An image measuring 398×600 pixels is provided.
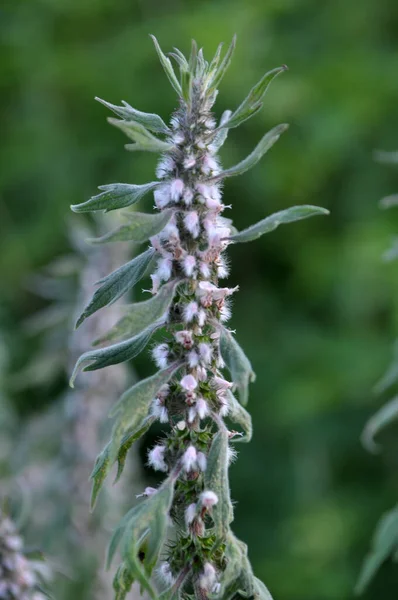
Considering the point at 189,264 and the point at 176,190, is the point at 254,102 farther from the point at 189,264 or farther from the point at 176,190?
the point at 189,264

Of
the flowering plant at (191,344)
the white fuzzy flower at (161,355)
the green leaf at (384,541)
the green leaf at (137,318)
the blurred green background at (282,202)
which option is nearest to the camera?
the green leaf at (137,318)

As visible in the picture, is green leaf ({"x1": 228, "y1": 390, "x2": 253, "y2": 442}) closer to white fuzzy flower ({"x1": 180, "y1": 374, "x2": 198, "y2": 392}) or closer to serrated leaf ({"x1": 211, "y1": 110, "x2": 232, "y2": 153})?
white fuzzy flower ({"x1": 180, "y1": 374, "x2": 198, "y2": 392})

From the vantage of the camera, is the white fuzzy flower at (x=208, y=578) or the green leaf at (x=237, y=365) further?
the white fuzzy flower at (x=208, y=578)

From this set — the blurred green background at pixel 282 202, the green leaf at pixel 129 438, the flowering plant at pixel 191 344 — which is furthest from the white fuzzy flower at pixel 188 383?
the blurred green background at pixel 282 202

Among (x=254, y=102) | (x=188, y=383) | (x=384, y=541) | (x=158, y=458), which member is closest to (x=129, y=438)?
(x=158, y=458)

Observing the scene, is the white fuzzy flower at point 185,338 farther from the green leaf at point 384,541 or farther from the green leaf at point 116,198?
the green leaf at point 384,541

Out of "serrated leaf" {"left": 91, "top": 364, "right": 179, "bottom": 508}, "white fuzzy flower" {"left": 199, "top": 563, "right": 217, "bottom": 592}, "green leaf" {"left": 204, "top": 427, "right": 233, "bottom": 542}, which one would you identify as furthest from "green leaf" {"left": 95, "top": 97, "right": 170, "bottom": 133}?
"white fuzzy flower" {"left": 199, "top": 563, "right": 217, "bottom": 592}

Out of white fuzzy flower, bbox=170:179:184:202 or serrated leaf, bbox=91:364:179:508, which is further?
white fuzzy flower, bbox=170:179:184:202
